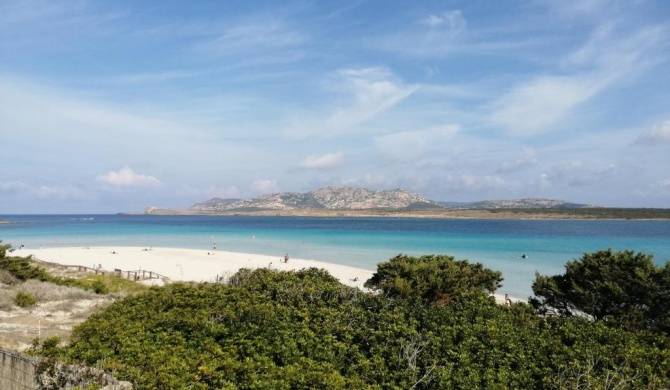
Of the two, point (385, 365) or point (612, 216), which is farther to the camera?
point (612, 216)

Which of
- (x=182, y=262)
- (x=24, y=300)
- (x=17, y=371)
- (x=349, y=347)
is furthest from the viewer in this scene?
(x=182, y=262)

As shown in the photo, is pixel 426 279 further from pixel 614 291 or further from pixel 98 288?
pixel 98 288

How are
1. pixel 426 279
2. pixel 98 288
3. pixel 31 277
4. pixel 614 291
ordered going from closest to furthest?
1. pixel 614 291
2. pixel 426 279
3. pixel 98 288
4. pixel 31 277

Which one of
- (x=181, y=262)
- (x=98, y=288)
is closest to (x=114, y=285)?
(x=98, y=288)

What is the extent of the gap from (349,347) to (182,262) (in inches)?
1459

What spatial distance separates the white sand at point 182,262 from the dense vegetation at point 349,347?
2125 cm

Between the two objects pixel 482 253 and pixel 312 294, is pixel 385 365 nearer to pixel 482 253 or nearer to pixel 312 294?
pixel 312 294

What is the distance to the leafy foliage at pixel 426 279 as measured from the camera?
15141 millimetres

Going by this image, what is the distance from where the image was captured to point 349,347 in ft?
26.6

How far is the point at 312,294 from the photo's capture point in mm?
A: 11281

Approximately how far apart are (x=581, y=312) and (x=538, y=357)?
8452 millimetres

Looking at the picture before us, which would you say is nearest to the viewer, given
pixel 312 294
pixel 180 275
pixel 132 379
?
pixel 132 379

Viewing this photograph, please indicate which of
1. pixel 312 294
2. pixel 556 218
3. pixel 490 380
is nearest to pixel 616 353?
pixel 490 380

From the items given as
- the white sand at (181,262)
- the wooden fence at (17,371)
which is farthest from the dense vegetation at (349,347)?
the white sand at (181,262)
